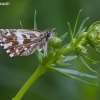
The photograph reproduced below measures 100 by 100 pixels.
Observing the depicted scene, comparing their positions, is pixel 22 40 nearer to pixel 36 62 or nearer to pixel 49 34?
pixel 49 34

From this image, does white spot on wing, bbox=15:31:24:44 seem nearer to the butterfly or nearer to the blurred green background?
the butterfly

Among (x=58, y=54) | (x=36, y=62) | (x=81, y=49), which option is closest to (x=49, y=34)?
(x=58, y=54)

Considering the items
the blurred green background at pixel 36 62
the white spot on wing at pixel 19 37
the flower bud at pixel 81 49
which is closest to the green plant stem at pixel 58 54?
the flower bud at pixel 81 49

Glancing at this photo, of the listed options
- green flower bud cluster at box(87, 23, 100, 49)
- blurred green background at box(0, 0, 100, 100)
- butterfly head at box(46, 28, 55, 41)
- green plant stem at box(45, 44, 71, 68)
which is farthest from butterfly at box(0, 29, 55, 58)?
blurred green background at box(0, 0, 100, 100)

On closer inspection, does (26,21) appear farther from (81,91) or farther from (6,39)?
(6,39)

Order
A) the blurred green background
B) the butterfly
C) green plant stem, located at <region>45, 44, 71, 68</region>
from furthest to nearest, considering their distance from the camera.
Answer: the blurred green background < green plant stem, located at <region>45, 44, 71, 68</region> < the butterfly
